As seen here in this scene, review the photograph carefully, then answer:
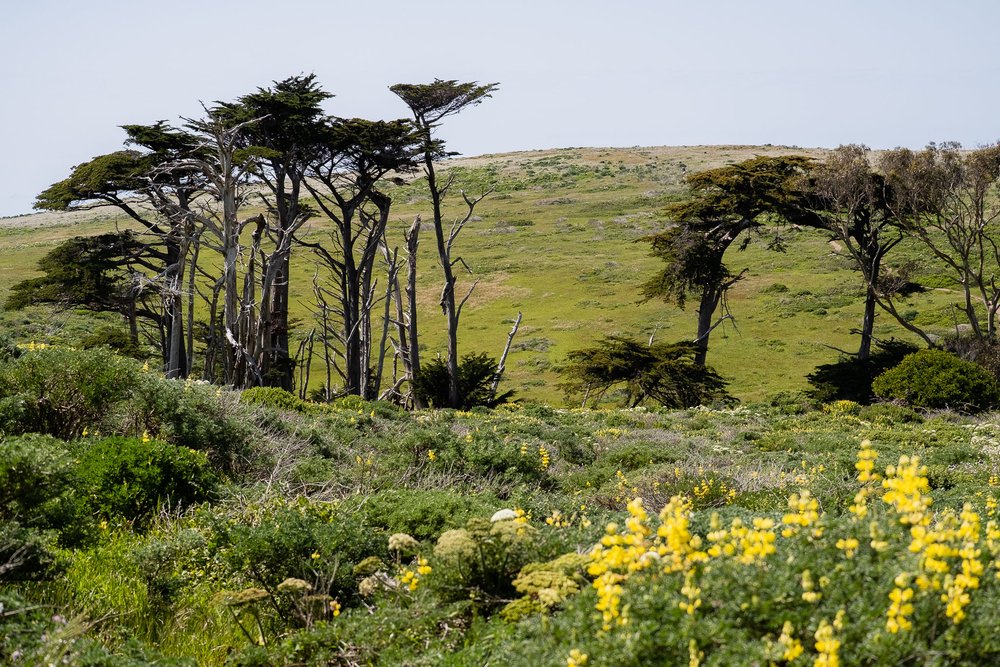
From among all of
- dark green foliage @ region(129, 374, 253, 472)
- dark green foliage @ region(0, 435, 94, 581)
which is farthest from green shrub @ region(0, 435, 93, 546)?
dark green foliage @ region(129, 374, 253, 472)

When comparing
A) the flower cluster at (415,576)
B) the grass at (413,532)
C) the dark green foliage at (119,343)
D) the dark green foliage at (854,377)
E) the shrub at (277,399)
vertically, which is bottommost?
the dark green foliage at (854,377)

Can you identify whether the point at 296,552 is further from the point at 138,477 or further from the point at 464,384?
the point at 464,384

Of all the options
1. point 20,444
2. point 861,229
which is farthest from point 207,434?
point 861,229

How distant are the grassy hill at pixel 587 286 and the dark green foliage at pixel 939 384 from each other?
6.88 metres

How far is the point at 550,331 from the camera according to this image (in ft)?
128

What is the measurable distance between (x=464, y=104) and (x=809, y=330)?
2014 cm

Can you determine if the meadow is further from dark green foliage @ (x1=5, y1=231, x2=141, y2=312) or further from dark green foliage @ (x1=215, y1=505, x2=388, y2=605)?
dark green foliage @ (x1=5, y1=231, x2=141, y2=312)

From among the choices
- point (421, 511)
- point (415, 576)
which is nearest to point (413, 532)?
point (421, 511)

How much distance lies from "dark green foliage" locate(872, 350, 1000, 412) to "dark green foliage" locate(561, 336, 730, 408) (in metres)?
4.48

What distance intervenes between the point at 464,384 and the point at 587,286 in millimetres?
24174

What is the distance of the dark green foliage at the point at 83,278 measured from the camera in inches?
1004

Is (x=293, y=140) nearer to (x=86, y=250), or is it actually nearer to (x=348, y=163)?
(x=348, y=163)

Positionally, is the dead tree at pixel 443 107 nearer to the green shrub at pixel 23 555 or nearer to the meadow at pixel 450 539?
the meadow at pixel 450 539

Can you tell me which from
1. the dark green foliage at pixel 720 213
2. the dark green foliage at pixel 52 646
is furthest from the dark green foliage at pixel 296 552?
the dark green foliage at pixel 720 213
